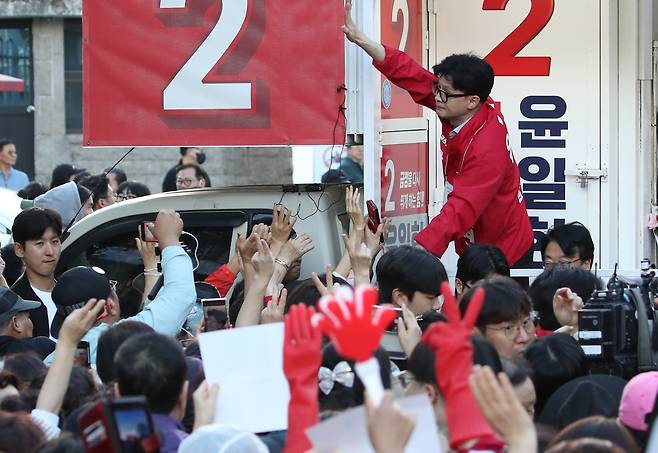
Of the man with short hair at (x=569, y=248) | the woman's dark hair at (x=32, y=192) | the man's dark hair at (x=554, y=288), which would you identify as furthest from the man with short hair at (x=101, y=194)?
the man's dark hair at (x=554, y=288)

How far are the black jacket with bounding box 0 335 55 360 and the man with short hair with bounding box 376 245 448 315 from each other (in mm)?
1412

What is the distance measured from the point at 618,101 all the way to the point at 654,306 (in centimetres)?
331

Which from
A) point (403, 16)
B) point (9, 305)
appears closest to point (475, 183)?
point (403, 16)

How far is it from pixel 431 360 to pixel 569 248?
315cm

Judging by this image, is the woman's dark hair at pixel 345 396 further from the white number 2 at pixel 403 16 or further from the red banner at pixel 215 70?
the white number 2 at pixel 403 16

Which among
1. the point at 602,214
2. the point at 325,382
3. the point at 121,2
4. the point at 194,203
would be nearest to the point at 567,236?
the point at 602,214

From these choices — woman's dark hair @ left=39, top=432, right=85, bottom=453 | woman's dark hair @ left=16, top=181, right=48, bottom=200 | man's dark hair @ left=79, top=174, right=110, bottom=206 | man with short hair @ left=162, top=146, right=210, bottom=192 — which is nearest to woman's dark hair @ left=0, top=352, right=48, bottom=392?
Result: woman's dark hair @ left=39, top=432, right=85, bottom=453

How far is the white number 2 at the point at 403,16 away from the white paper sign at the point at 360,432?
170 inches

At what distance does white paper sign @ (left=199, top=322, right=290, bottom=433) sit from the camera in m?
3.71

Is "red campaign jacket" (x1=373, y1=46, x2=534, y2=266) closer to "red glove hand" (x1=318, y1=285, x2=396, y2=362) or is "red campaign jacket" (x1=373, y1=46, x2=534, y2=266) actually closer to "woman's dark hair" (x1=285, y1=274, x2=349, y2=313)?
"woman's dark hair" (x1=285, y1=274, x2=349, y2=313)

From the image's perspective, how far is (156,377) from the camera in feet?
13.0

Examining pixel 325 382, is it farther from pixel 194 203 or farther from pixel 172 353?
pixel 194 203

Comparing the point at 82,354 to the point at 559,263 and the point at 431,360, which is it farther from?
the point at 559,263

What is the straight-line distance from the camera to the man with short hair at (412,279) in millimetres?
5633
